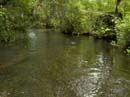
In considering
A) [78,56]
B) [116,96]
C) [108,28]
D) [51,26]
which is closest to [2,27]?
[78,56]

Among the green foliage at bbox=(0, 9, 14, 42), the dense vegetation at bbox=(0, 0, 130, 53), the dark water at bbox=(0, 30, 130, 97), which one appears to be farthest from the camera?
the dense vegetation at bbox=(0, 0, 130, 53)

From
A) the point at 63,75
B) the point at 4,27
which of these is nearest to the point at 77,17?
the point at 4,27

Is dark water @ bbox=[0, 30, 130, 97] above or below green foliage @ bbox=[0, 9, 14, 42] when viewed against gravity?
below

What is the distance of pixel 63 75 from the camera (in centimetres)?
1608

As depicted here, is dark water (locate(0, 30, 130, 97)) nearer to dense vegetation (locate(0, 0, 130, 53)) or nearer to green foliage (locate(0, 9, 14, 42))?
green foliage (locate(0, 9, 14, 42))

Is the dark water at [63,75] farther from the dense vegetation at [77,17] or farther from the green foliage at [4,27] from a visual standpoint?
the dense vegetation at [77,17]

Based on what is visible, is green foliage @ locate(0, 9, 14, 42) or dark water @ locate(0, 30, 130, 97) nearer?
dark water @ locate(0, 30, 130, 97)

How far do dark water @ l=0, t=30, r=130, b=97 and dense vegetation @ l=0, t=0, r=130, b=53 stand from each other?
3191 mm

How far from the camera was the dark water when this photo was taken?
1295cm

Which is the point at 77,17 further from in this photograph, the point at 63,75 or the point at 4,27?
the point at 63,75

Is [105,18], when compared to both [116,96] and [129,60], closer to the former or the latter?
[129,60]

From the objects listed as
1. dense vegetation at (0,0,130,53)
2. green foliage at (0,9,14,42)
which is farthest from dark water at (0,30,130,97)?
dense vegetation at (0,0,130,53)

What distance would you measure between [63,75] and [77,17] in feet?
85.5

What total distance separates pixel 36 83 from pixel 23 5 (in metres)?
12.3
